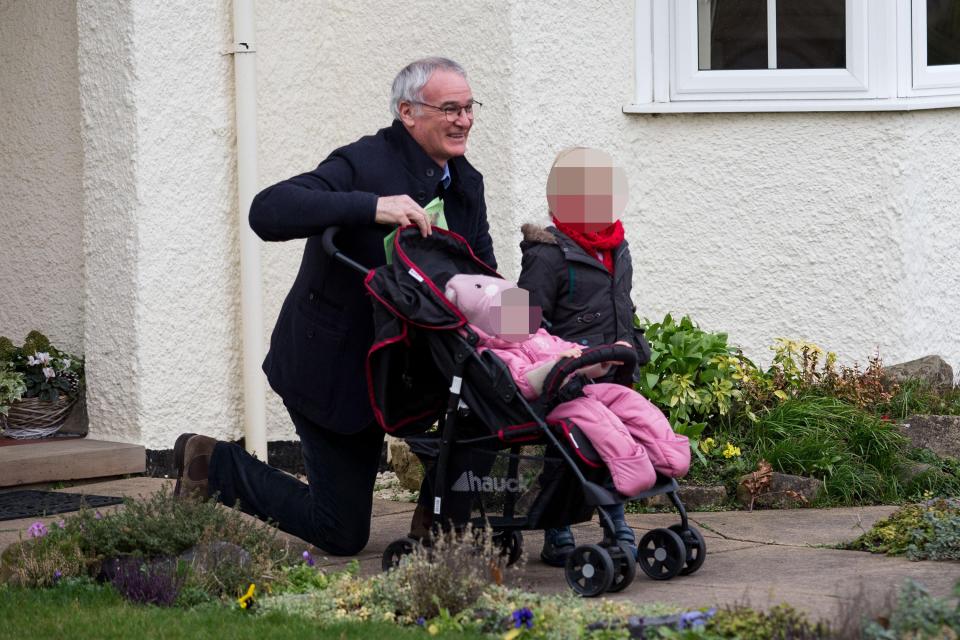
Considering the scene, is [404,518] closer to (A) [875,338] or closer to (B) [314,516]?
(B) [314,516]

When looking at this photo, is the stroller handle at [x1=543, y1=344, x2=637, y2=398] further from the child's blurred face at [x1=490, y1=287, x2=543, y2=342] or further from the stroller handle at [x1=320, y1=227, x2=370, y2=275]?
the stroller handle at [x1=320, y1=227, x2=370, y2=275]

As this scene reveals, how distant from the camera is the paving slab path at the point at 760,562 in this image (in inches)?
159

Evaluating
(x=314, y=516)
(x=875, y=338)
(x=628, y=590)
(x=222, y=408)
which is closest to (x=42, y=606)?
(x=314, y=516)

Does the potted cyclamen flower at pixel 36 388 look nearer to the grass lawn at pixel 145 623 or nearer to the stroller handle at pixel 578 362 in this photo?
the grass lawn at pixel 145 623

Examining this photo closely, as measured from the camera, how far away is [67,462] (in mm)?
6391

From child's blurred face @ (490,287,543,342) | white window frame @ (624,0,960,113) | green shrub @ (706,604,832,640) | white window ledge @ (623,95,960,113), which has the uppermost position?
white window frame @ (624,0,960,113)

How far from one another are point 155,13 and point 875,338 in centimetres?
404

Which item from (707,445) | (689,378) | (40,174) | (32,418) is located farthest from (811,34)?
(32,418)

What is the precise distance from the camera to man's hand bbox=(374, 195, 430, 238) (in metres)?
4.31

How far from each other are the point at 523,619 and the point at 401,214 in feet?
4.58

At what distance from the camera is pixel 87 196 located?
6.69 metres

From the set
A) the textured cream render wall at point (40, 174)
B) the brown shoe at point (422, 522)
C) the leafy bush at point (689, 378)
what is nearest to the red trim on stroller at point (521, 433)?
the brown shoe at point (422, 522)

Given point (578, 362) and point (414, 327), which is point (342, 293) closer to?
point (414, 327)

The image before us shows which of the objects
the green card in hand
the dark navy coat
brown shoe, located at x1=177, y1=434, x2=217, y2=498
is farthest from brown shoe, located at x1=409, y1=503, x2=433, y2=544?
the green card in hand
